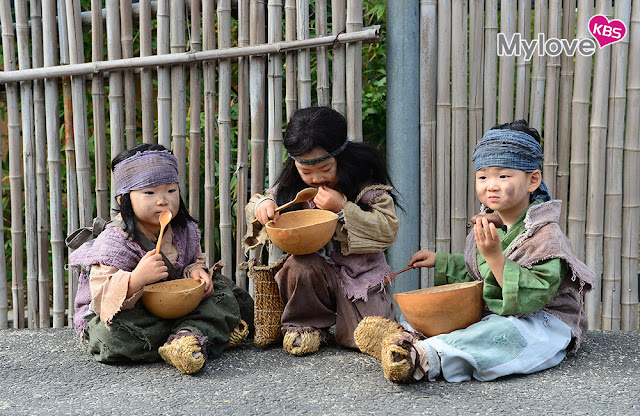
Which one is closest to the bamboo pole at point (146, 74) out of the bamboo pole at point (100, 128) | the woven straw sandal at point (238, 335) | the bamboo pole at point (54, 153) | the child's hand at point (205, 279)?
the bamboo pole at point (100, 128)

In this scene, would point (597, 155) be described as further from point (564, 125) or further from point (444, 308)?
point (444, 308)

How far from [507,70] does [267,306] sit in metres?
1.57

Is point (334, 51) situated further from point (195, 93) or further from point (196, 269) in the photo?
point (196, 269)

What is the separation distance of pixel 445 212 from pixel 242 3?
1396mm

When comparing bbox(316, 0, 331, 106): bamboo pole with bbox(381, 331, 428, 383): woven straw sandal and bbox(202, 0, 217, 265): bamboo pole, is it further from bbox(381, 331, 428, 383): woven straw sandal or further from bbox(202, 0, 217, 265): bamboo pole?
bbox(381, 331, 428, 383): woven straw sandal

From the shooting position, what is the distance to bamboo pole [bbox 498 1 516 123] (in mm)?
3215

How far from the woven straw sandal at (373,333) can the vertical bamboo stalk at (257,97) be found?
41.8 inches

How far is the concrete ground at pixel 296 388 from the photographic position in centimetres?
225

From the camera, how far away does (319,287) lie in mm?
2908

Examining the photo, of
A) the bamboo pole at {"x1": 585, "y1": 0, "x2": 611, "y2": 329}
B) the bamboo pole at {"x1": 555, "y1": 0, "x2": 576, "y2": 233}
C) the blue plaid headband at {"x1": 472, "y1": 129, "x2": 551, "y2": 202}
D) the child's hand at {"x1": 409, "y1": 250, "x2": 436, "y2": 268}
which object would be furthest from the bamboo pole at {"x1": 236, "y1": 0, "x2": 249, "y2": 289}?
the bamboo pole at {"x1": 585, "y1": 0, "x2": 611, "y2": 329}

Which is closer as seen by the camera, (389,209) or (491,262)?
(491,262)

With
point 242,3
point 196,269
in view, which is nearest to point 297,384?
point 196,269

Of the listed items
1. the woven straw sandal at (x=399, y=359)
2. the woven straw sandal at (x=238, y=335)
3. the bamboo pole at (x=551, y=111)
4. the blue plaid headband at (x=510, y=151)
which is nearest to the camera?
the woven straw sandal at (x=399, y=359)

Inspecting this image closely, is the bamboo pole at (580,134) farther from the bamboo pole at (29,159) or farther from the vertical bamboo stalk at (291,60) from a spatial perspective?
the bamboo pole at (29,159)
